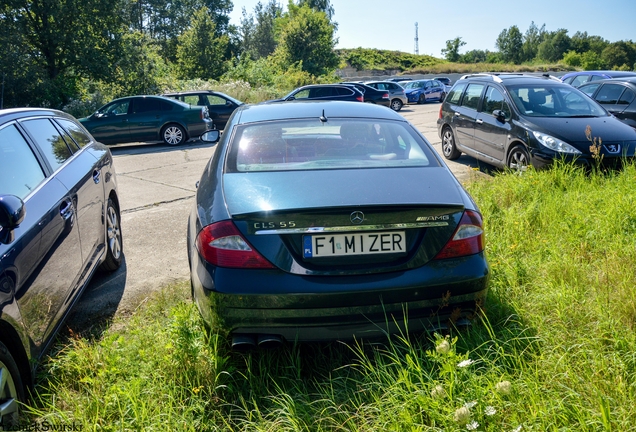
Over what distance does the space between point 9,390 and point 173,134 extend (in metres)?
13.4

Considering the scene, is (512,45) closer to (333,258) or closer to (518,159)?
(518,159)

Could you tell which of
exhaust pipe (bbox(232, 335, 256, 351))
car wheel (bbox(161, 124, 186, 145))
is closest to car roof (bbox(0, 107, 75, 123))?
exhaust pipe (bbox(232, 335, 256, 351))

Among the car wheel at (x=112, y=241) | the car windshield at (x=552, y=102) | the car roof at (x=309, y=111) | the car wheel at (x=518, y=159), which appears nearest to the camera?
the car roof at (x=309, y=111)

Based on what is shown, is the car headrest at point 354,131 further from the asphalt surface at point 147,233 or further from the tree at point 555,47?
the tree at point 555,47

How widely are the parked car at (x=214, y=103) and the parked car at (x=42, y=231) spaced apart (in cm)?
1251

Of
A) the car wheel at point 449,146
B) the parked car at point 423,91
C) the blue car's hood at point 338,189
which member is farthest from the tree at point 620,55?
the blue car's hood at point 338,189

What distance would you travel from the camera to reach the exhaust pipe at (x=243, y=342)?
2725 mm

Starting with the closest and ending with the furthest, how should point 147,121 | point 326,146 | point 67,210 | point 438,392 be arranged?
point 438,392
point 67,210
point 326,146
point 147,121

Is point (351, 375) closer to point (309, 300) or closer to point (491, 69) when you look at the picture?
point (309, 300)

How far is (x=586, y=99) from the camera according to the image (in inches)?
342

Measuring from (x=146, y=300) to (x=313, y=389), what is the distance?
1801 millimetres

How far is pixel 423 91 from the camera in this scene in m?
33.0

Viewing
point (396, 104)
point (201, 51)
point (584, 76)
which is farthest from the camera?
point (201, 51)

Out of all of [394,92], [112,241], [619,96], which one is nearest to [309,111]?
[112,241]
